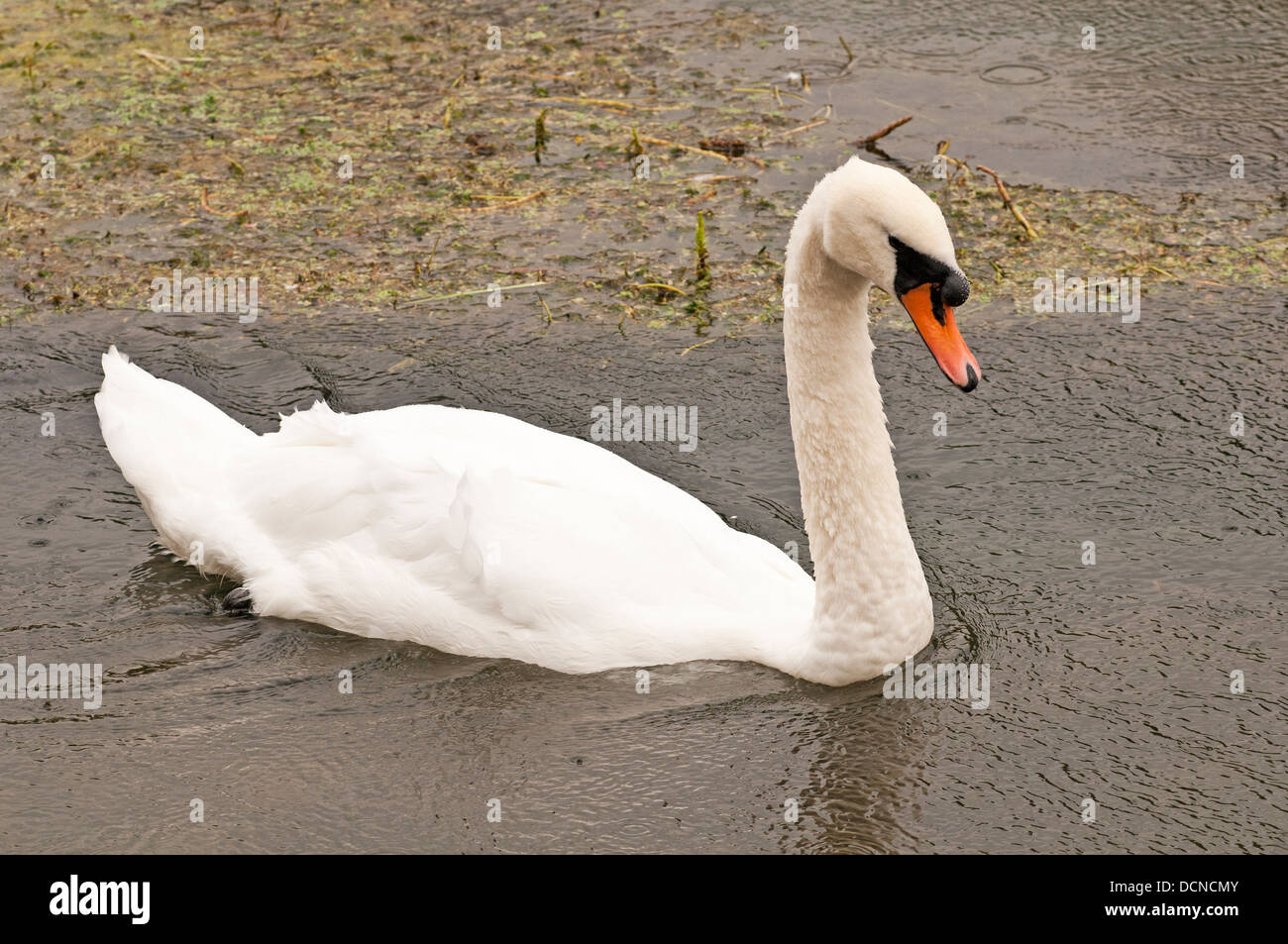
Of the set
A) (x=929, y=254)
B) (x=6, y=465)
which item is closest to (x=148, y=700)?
(x=6, y=465)

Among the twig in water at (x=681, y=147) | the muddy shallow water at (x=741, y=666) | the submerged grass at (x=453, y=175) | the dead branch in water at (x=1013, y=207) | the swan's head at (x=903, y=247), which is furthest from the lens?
the twig in water at (x=681, y=147)

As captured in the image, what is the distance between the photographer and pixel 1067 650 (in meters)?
5.18

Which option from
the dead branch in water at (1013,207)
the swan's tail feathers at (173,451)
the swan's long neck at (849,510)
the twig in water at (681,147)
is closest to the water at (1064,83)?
the dead branch in water at (1013,207)

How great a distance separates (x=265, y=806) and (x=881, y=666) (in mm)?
1850

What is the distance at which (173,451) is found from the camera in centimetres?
584

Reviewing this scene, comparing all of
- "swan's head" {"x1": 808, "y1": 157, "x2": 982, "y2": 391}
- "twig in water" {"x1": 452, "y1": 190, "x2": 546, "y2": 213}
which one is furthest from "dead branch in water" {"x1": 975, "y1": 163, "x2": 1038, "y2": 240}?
"swan's head" {"x1": 808, "y1": 157, "x2": 982, "y2": 391}

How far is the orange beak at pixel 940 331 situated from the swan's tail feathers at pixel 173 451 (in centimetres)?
255

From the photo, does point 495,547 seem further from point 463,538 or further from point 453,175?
point 453,175

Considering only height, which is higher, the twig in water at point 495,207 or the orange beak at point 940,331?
the orange beak at point 940,331

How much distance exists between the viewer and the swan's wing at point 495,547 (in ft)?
16.5

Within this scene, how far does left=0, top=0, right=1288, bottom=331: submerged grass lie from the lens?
25.3 feet

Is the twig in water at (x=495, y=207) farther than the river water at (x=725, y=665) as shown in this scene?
Yes

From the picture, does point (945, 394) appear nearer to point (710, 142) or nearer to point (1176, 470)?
point (1176, 470)

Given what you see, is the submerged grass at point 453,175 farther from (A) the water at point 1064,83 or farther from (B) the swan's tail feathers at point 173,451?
(B) the swan's tail feathers at point 173,451
